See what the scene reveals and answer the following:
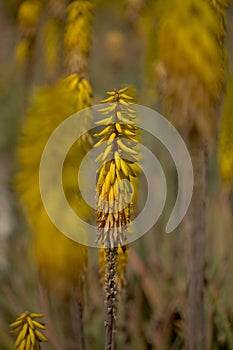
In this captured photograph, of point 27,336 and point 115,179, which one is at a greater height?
point 115,179

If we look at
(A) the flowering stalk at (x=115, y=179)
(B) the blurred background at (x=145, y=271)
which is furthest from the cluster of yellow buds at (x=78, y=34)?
(A) the flowering stalk at (x=115, y=179)

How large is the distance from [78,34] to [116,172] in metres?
0.49

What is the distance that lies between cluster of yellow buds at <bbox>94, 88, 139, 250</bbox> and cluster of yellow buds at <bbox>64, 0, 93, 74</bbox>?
1.18 feet

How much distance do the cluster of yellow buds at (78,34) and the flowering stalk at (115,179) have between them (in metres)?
0.36

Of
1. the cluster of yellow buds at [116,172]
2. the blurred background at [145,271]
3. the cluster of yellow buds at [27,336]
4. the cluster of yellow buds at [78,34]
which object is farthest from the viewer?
the blurred background at [145,271]

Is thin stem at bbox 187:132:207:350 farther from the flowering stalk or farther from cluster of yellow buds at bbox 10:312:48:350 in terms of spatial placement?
cluster of yellow buds at bbox 10:312:48:350

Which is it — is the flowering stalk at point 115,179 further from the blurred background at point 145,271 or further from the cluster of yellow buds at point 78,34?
the cluster of yellow buds at point 78,34

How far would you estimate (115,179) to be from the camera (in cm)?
121

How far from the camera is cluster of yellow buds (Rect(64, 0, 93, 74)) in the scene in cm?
156

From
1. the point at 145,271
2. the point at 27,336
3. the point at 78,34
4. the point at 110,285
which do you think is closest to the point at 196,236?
the point at 110,285

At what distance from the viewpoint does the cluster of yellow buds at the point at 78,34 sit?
156cm

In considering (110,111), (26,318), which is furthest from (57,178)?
(26,318)

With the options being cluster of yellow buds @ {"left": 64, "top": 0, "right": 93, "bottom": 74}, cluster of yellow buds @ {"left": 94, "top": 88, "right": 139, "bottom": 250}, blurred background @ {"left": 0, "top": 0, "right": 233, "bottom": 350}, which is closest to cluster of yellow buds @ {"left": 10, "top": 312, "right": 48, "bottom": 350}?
blurred background @ {"left": 0, "top": 0, "right": 233, "bottom": 350}

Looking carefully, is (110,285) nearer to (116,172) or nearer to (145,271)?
(116,172)
